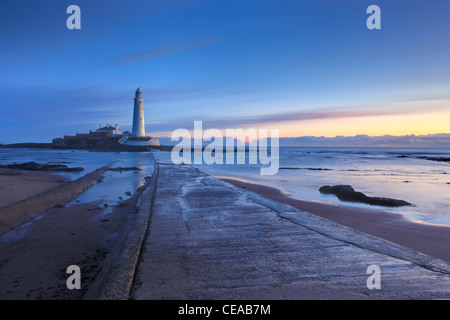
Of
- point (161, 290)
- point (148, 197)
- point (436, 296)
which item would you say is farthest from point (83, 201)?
point (436, 296)

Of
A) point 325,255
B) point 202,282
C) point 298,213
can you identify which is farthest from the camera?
point 298,213

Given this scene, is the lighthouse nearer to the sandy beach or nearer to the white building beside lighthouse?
the white building beside lighthouse

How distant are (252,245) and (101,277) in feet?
6.16

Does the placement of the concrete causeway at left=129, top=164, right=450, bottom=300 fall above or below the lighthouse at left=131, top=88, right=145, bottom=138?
below

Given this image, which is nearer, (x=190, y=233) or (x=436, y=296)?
(x=436, y=296)

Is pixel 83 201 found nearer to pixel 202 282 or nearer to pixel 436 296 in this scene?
pixel 202 282

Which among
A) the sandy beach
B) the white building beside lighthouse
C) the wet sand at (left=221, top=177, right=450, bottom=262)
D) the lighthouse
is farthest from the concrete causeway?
the white building beside lighthouse

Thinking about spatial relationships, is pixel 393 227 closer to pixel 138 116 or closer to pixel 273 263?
pixel 273 263

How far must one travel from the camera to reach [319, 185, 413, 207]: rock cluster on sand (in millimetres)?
8927

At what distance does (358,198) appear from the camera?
9.62 m

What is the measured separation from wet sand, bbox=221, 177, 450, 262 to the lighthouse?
206 ft

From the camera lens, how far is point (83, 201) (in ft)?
28.8

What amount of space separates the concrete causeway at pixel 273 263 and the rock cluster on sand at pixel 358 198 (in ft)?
17.4

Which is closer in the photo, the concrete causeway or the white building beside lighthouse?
the concrete causeway
